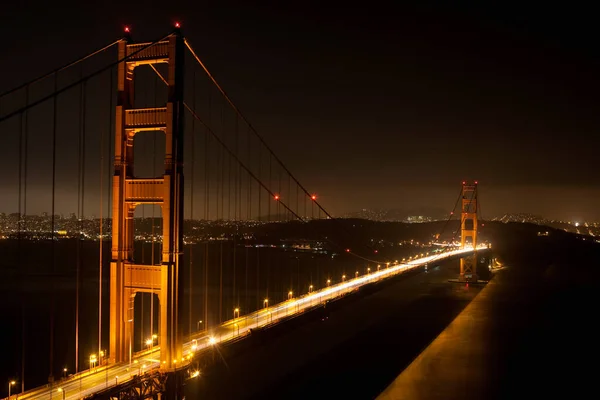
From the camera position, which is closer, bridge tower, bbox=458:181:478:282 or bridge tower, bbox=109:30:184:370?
bridge tower, bbox=109:30:184:370

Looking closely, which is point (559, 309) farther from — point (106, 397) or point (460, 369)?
point (106, 397)

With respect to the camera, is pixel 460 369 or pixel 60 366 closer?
pixel 460 369

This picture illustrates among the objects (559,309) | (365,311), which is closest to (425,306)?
(365,311)

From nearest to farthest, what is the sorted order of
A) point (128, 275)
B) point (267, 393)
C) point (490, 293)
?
point (128, 275), point (267, 393), point (490, 293)

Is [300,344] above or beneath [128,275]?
beneath

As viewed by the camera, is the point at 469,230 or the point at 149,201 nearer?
the point at 149,201

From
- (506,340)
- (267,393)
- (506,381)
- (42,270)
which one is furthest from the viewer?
(42,270)

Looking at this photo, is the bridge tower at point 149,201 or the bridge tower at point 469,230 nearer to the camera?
the bridge tower at point 149,201
